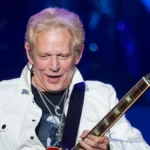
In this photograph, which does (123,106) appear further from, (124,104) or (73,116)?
(73,116)

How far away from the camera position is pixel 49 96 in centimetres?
186

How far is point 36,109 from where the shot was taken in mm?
1801

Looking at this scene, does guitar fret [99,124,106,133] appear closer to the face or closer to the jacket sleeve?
the jacket sleeve

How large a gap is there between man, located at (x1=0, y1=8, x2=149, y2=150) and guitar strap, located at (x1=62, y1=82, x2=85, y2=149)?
0.07 feet

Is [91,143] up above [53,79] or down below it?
below

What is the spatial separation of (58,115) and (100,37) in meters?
2.21

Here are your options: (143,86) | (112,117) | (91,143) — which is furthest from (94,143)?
(143,86)

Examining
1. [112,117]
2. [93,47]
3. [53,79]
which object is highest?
[93,47]

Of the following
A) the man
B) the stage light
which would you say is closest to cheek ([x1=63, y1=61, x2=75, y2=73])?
the man

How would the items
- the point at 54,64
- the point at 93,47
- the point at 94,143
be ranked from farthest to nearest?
the point at 93,47, the point at 54,64, the point at 94,143

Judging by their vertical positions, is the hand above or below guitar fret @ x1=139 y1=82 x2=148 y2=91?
below

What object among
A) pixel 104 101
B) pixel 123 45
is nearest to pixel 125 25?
pixel 123 45

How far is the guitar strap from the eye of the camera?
5.86ft

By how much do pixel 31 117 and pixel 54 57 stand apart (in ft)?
0.88
